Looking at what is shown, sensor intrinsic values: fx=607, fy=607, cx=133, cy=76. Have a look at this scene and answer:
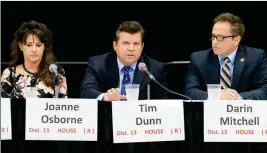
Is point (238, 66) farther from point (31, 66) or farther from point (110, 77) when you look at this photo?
point (31, 66)

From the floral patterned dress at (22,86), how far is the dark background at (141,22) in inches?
65.8

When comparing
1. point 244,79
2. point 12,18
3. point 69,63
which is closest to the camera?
point 244,79

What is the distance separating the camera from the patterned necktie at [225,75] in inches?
162

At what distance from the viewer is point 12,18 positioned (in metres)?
5.73

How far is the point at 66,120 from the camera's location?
3354 mm

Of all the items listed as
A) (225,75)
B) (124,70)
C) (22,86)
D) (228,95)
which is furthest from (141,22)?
(228,95)

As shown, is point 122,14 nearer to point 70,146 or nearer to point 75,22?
point 75,22

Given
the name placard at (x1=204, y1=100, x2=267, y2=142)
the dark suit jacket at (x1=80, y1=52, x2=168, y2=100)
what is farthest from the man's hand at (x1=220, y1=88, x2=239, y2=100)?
the dark suit jacket at (x1=80, y1=52, x2=168, y2=100)

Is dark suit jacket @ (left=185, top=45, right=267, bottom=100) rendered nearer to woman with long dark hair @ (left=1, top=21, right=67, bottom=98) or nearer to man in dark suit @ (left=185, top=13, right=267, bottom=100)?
man in dark suit @ (left=185, top=13, right=267, bottom=100)

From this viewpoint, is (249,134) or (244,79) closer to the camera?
(249,134)

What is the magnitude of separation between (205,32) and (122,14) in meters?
0.82

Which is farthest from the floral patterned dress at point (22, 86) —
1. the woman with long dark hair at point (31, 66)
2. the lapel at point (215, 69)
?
the lapel at point (215, 69)

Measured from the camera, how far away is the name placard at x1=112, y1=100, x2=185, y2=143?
3348 mm

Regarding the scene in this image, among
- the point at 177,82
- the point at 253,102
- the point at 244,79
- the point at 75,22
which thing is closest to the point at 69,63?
the point at 75,22
